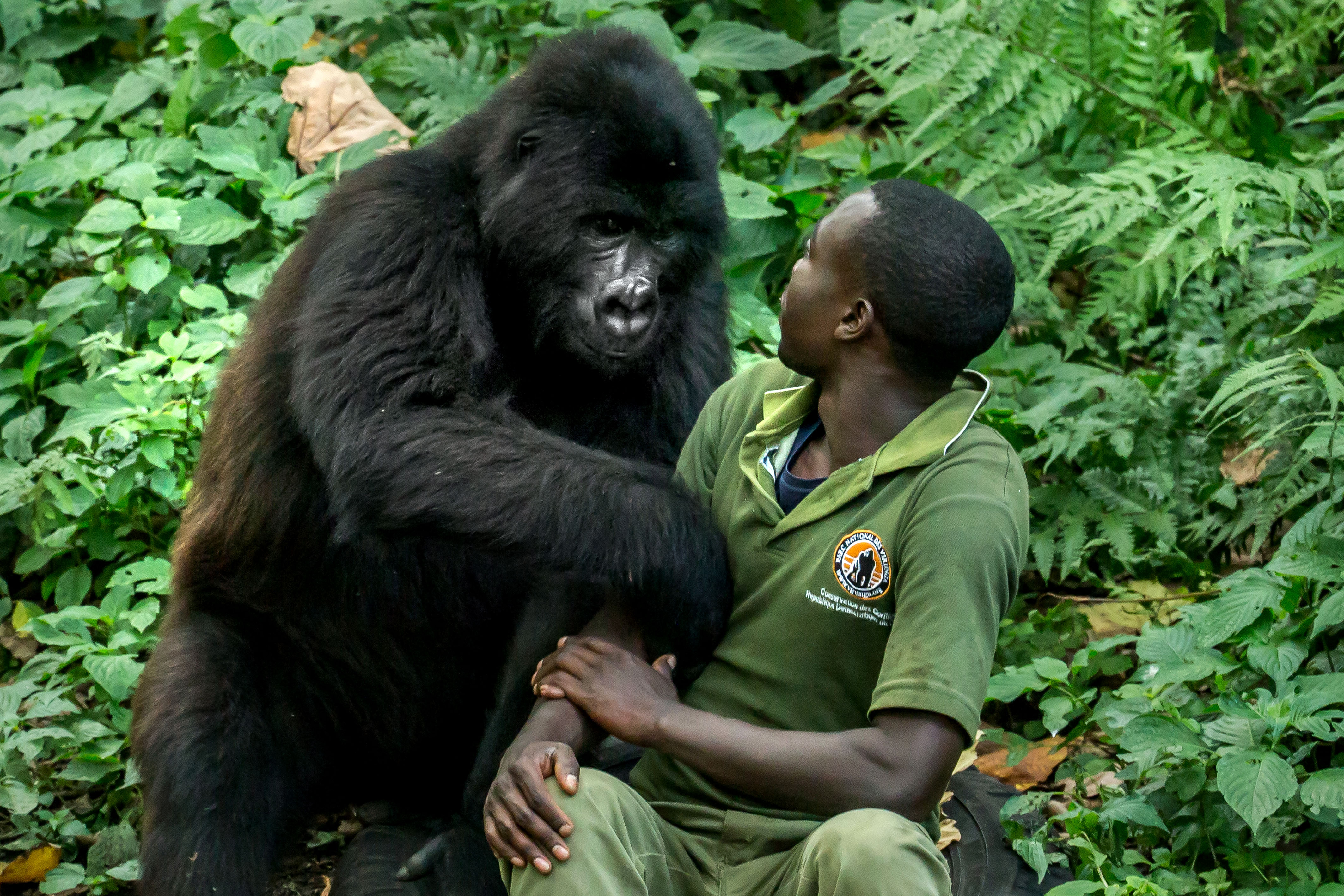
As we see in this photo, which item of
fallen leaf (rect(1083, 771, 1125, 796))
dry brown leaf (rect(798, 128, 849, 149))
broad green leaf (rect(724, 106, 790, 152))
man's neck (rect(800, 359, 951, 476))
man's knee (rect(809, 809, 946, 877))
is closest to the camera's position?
man's knee (rect(809, 809, 946, 877))

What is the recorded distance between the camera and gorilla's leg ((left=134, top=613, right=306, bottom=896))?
345 cm

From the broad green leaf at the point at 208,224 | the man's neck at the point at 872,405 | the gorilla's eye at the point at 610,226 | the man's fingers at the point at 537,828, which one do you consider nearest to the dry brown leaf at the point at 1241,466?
the gorilla's eye at the point at 610,226

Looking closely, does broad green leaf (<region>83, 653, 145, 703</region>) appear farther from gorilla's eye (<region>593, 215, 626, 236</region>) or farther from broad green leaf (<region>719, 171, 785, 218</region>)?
broad green leaf (<region>719, 171, 785, 218</region>)

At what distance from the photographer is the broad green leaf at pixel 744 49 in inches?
236

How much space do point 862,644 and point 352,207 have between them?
1.92 meters

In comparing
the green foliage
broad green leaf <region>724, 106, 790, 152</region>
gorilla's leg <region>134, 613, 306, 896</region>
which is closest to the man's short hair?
the green foliage

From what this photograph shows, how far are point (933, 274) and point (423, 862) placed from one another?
214cm

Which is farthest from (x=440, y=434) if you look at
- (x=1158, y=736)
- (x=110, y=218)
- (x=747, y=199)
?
(x=110, y=218)

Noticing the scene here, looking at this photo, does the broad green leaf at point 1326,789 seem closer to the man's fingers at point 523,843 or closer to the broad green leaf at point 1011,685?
the broad green leaf at point 1011,685

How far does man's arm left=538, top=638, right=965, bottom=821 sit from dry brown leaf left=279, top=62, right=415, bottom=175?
3.93 m

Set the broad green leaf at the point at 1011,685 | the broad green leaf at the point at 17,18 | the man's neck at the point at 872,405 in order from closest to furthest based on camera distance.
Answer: the man's neck at the point at 872,405
the broad green leaf at the point at 1011,685
the broad green leaf at the point at 17,18

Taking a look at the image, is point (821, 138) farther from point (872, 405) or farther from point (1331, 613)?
point (872, 405)

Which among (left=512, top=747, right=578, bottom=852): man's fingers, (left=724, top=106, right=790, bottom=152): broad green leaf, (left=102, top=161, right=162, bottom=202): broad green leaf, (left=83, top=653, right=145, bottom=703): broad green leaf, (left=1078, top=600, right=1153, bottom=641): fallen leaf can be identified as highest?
(left=512, top=747, right=578, bottom=852): man's fingers

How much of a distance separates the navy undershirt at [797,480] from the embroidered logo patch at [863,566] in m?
0.17
